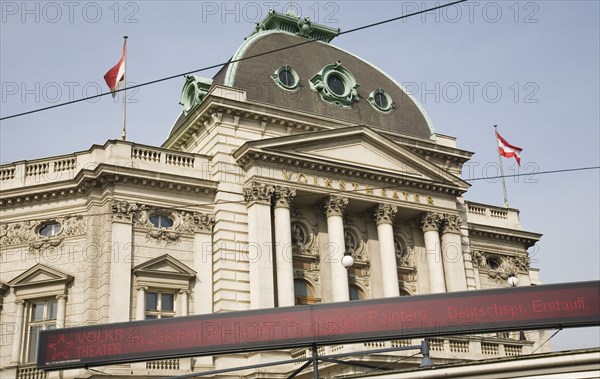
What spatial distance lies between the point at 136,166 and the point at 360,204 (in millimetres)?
11198

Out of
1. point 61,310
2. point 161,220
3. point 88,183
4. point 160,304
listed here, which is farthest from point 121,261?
point 88,183

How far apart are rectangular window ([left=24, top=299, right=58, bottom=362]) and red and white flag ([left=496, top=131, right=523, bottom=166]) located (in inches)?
1073

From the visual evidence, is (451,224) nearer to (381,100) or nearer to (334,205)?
(334,205)

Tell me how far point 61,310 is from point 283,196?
11.1 meters

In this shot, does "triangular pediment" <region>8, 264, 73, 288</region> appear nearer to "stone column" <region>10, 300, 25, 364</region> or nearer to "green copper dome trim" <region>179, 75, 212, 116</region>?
"stone column" <region>10, 300, 25, 364</region>

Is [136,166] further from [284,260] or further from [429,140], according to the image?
[429,140]

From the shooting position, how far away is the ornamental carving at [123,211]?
34.5 metres

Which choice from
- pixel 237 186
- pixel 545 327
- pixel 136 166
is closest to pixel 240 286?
pixel 237 186

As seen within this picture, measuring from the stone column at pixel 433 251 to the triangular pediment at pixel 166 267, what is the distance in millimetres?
12521

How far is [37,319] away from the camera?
111ft

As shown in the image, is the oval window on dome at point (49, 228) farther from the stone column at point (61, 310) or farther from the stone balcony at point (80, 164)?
the stone column at point (61, 310)

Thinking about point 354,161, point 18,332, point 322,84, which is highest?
point 322,84

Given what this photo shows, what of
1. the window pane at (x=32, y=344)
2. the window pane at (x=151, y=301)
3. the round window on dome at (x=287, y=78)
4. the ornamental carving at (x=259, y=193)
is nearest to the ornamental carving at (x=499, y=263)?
the round window on dome at (x=287, y=78)

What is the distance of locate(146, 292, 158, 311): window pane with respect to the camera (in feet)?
112
